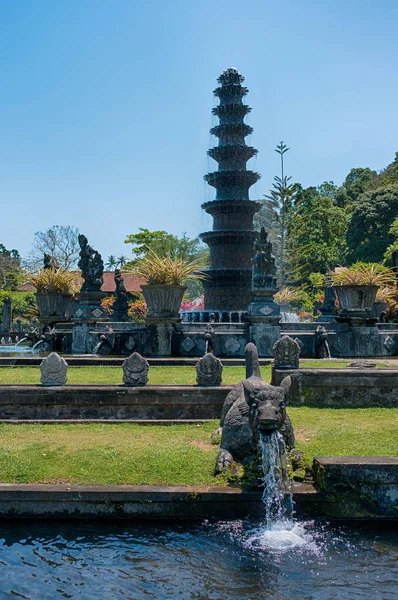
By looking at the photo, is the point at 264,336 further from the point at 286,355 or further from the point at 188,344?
the point at 286,355

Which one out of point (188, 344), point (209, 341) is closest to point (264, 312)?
point (209, 341)

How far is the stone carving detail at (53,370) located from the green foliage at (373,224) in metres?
44.7

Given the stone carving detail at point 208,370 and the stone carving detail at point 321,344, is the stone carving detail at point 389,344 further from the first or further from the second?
the stone carving detail at point 208,370

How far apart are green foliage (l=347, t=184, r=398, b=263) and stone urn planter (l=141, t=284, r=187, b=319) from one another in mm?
38592

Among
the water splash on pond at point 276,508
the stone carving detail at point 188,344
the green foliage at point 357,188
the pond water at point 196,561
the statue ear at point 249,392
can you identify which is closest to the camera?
the pond water at point 196,561

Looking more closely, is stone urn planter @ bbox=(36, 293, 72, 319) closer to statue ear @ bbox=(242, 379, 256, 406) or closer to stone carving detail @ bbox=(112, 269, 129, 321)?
stone carving detail @ bbox=(112, 269, 129, 321)

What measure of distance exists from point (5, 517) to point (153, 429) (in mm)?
2999

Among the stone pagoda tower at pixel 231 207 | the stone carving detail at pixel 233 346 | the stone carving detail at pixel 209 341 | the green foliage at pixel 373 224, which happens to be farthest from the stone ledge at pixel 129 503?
the green foliage at pixel 373 224

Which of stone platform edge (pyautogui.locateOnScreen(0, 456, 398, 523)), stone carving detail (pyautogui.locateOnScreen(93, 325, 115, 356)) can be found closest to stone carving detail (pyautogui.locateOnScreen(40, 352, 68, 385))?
stone platform edge (pyautogui.locateOnScreen(0, 456, 398, 523))

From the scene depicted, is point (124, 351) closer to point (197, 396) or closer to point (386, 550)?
point (197, 396)

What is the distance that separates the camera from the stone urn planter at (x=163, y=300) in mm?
14961

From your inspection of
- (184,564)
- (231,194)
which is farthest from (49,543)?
(231,194)

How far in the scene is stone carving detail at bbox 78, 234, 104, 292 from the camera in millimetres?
18125

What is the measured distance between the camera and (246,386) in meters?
6.02
